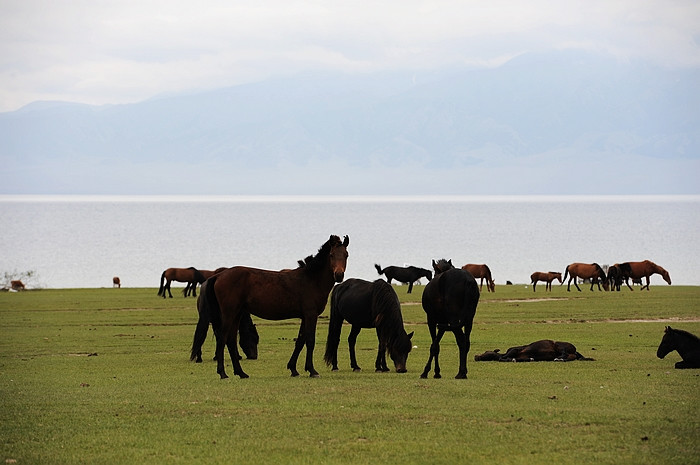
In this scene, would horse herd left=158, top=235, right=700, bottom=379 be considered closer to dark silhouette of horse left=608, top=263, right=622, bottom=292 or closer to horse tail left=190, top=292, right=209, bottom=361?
horse tail left=190, top=292, right=209, bottom=361

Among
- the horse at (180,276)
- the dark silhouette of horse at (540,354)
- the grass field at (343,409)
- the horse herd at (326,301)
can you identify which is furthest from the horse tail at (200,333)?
the horse at (180,276)

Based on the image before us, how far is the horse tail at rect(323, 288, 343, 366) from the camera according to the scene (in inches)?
768

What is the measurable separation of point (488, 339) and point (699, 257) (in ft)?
330

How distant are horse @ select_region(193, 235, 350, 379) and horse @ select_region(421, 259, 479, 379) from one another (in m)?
1.71

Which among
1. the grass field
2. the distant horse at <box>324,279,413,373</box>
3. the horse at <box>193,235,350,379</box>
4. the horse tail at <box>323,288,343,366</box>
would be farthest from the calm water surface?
the horse at <box>193,235,350,379</box>

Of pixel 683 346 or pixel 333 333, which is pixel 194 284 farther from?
pixel 683 346

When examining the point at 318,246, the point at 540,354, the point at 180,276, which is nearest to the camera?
the point at 540,354

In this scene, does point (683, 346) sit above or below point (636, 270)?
below

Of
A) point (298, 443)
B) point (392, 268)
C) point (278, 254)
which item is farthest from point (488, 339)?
point (278, 254)

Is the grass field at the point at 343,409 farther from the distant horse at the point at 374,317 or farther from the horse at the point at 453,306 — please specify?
the horse at the point at 453,306

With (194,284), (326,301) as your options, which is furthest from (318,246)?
(326,301)

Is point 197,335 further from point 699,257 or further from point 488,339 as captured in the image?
point 699,257

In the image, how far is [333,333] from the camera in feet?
64.6

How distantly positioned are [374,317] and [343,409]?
216 inches
